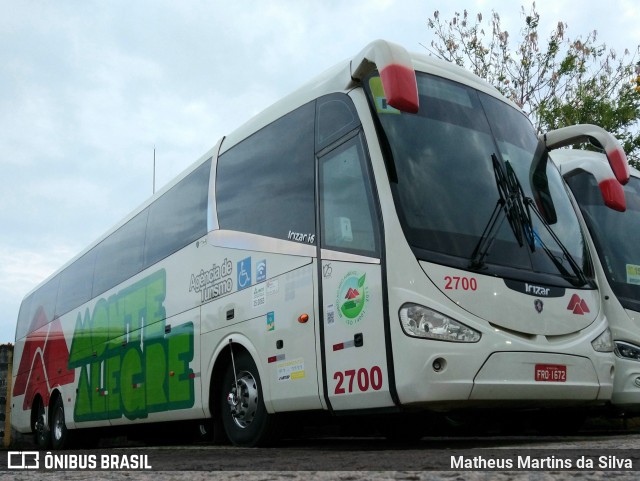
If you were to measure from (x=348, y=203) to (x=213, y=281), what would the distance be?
242 cm

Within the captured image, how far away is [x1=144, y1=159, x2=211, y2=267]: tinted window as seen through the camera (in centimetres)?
893

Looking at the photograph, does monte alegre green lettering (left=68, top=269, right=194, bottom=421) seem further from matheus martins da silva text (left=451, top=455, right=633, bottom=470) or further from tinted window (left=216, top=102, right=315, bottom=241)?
matheus martins da silva text (left=451, top=455, right=633, bottom=470)

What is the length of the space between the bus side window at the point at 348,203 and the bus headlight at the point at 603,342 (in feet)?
6.25

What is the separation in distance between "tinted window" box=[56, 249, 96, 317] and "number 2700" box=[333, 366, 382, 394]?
772cm

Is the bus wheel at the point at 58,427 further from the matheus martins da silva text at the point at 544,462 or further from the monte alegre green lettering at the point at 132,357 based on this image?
the matheus martins da silva text at the point at 544,462

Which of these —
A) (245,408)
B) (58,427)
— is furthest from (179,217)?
(58,427)

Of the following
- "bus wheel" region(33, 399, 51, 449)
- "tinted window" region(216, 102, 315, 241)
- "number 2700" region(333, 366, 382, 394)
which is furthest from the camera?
"bus wheel" region(33, 399, 51, 449)

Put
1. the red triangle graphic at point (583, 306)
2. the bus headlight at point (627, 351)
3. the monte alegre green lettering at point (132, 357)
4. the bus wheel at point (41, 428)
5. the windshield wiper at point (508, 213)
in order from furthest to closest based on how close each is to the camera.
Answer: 1. the bus wheel at point (41, 428)
2. the monte alegre green lettering at point (132, 357)
3. the bus headlight at point (627, 351)
4. the red triangle graphic at point (583, 306)
5. the windshield wiper at point (508, 213)

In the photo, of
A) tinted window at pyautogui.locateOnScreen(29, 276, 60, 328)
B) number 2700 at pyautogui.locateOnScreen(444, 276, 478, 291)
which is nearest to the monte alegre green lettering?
tinted window at pyautogui.locateOnScreen(29, 276, 60, 328)

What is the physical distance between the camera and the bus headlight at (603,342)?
6312 millimetres

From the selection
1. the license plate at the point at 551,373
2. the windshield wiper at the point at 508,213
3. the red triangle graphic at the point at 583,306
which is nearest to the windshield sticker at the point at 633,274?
the red triangle graphic at the point at 583,306

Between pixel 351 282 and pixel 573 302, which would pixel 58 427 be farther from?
pixel 573 302

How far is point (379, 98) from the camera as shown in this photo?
6281mm

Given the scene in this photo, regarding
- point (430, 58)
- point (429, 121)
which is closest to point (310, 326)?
point (429, 121)
